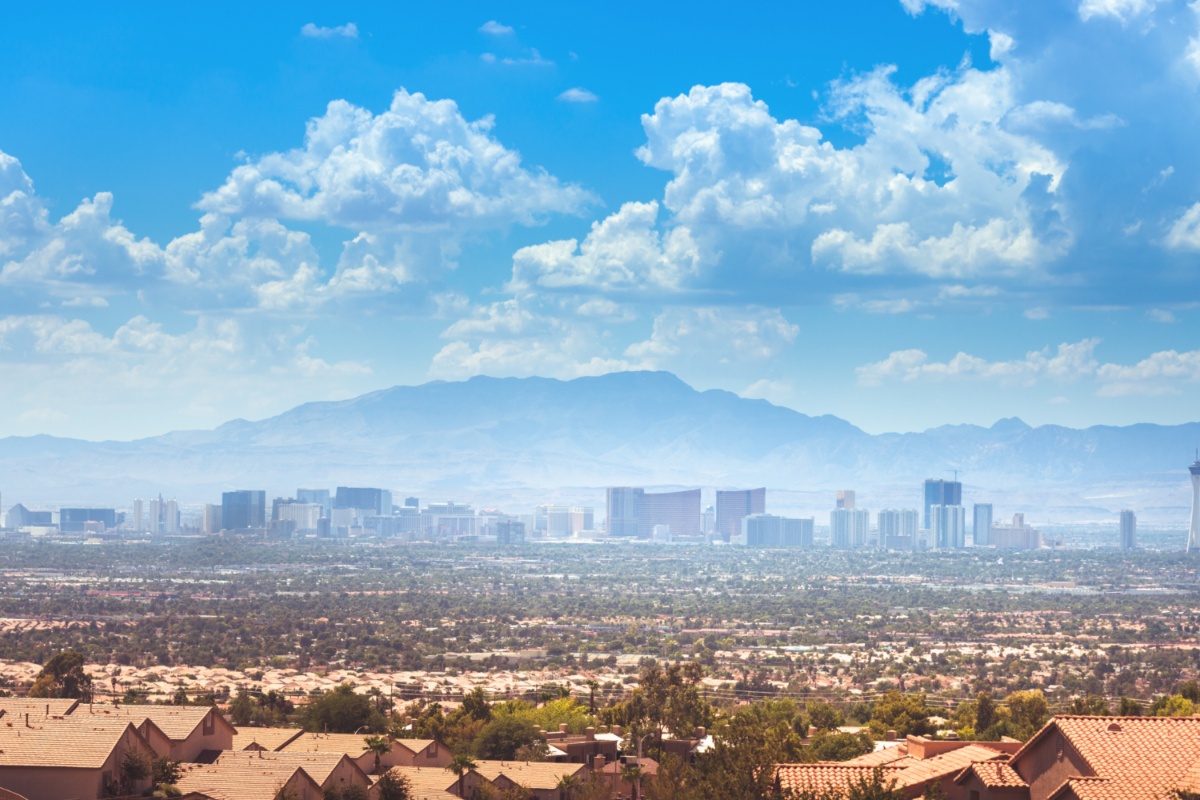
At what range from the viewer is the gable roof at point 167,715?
1672 inches

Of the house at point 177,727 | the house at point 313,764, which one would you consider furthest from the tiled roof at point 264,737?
the house at point 313,764

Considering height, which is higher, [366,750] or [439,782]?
[366,750]

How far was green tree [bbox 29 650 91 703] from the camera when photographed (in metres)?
72.2

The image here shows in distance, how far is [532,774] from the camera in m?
49.9

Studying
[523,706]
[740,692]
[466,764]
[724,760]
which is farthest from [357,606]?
[724,760]

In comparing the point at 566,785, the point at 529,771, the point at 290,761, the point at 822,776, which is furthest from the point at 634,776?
the point at 822,776

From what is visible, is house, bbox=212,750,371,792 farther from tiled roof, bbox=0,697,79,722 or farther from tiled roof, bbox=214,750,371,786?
tiled roof, bbox=0,697,79,722

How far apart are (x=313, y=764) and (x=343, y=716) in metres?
21.1

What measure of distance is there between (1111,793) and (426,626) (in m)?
149

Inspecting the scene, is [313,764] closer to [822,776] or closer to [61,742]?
[61,742]

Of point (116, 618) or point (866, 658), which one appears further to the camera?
point (116, 618)

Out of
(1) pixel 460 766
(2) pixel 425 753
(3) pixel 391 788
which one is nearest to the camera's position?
(3) pixel 391 788

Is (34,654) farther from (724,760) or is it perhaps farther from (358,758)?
(724,760)

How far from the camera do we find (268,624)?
517 ft
